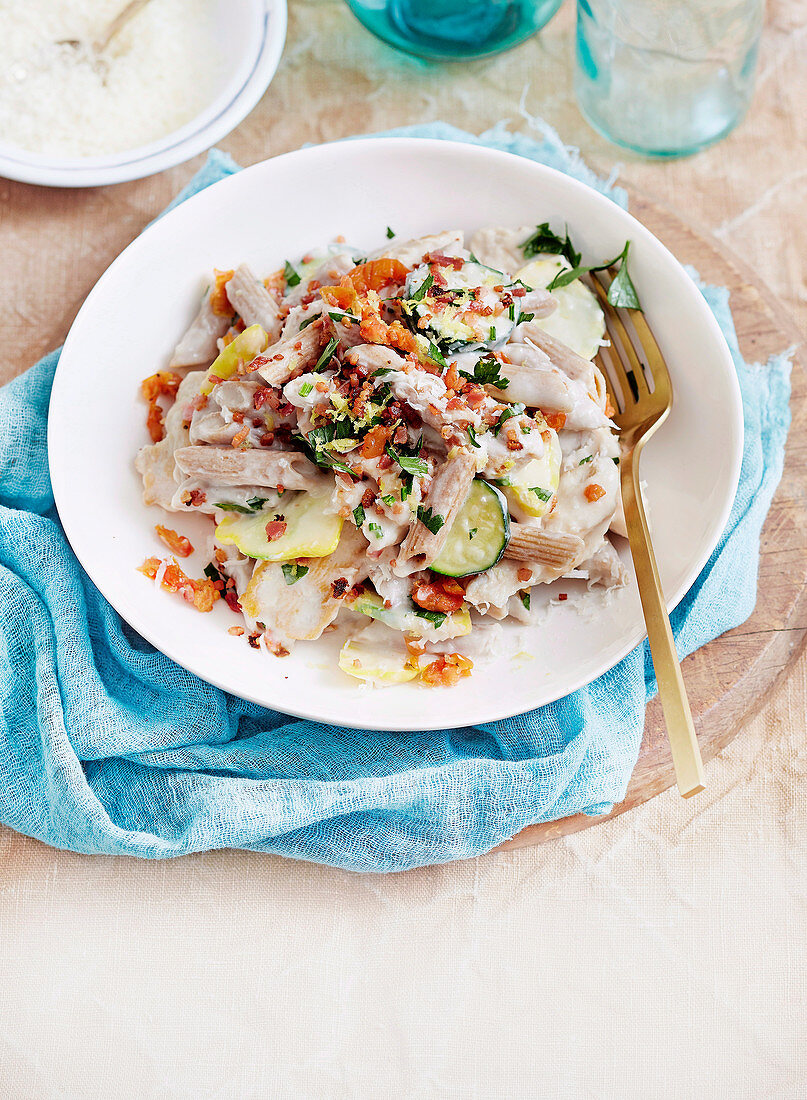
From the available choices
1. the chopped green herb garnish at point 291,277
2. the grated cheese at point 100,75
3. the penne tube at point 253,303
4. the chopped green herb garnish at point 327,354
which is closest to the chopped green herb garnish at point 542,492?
the chopped green herb garnish at point 327,354

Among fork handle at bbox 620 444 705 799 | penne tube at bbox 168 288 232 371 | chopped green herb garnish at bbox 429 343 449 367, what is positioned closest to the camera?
fork handle at bbox 620 444 705 799

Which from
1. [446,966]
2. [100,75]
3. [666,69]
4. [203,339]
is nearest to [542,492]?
[203,339]

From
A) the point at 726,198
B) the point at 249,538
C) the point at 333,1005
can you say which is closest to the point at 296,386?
the point at 249,538

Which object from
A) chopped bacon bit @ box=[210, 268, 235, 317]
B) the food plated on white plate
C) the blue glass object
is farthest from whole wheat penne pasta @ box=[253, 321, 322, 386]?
the blue glass object

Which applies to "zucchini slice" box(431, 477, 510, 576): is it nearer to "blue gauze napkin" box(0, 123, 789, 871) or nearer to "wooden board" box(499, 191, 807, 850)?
"blue gauze napkin" box(0, 123, 789, 871)

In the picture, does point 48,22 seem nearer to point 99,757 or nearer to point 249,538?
point 249,538

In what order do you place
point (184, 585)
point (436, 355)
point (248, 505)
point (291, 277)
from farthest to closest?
point (291, 277)
point (184, 585)
point (248, 505)
point (436, 355)

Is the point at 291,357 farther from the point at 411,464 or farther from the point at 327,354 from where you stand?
the point at 411,464
